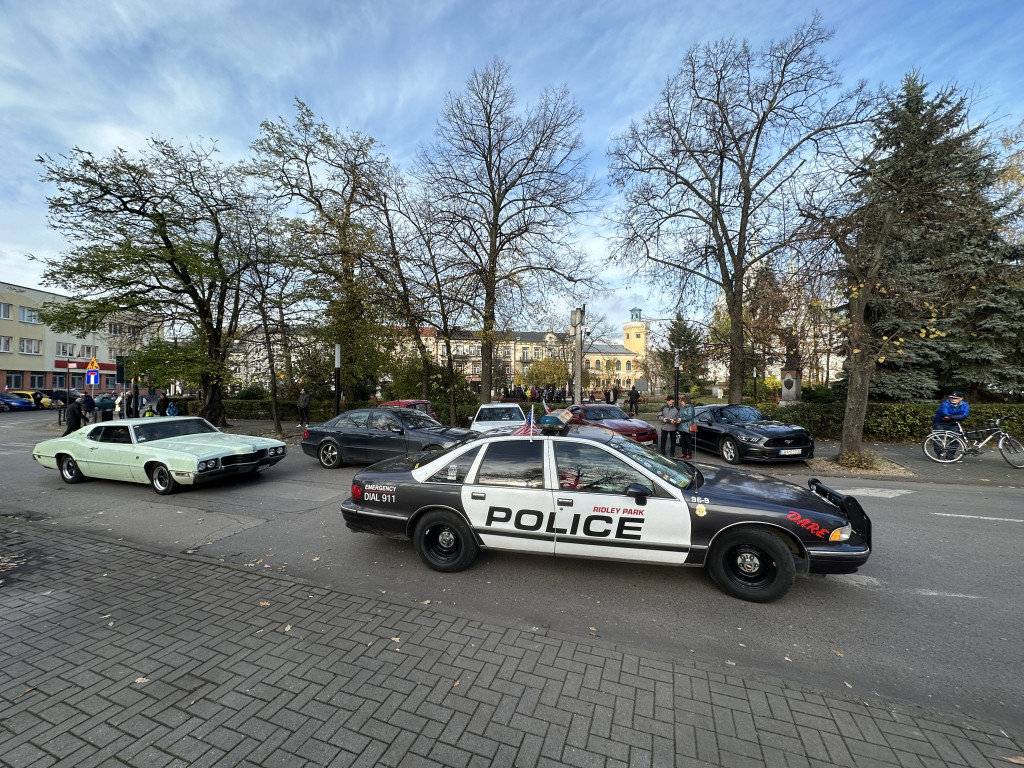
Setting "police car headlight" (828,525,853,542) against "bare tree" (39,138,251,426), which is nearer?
"police car headlight" (828,525,853,542)

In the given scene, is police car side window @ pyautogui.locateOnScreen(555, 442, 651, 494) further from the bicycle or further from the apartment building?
the apartment building

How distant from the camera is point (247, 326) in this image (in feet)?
59.4

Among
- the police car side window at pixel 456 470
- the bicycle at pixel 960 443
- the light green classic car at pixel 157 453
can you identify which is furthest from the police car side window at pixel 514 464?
the bicycle at pixel 960 443

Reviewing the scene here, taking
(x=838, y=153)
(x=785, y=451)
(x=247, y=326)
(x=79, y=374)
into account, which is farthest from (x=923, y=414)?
(x=79, y=374)

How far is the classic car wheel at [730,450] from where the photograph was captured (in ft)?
36.4

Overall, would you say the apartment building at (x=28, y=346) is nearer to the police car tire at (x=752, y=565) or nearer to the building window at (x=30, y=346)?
the building window at (x=30, y=346)

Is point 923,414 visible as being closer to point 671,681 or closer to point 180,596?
point 671,681

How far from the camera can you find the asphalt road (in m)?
2.96

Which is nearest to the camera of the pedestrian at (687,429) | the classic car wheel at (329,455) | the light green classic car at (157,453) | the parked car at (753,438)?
the light green classic car at (157,453)

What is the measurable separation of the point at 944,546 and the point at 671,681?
16.1 feet

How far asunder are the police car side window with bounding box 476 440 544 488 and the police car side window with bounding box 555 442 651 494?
205 mm

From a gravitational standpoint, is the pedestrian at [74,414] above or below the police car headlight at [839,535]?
above

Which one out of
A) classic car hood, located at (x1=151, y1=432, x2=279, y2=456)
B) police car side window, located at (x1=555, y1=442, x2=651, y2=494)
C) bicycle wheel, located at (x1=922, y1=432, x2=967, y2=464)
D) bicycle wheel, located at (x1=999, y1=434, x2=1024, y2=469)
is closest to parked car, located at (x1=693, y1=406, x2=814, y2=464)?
bicycle wheel, located at (x1=922, y1=432, x2=967, y2=464)

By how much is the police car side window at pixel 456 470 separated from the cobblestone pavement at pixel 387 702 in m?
1.30
